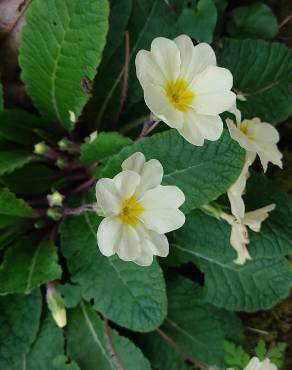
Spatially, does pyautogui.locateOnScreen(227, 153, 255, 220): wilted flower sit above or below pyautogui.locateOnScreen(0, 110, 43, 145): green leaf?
above

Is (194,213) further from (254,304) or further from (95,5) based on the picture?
(95,5)

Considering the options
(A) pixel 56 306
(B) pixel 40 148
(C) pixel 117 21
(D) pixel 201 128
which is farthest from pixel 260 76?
(A) pixel 56 306

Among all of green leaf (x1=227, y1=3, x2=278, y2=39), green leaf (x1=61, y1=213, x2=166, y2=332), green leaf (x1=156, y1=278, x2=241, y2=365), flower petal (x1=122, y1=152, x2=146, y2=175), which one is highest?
green leaf (x1=227, y1=3, x2=278, y2=39)

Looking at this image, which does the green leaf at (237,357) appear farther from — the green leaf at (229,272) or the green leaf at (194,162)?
the green leaf at (194,162)

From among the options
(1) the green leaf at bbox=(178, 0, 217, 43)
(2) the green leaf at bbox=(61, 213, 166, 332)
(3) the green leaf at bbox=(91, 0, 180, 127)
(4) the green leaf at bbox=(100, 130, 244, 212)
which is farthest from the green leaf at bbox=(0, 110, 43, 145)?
(1) the green leaf at bbox=(178, 0, 217, 43)

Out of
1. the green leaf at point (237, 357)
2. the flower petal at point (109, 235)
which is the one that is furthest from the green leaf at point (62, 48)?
the green leaf at point (237, 357)

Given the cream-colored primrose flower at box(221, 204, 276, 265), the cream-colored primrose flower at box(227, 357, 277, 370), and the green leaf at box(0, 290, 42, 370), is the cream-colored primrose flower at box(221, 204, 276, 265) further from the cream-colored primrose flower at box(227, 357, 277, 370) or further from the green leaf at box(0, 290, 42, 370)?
the green leaf at box(0, 290, 42, 370)

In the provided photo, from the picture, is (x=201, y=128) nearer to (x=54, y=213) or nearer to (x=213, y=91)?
(x=213, y=91)
